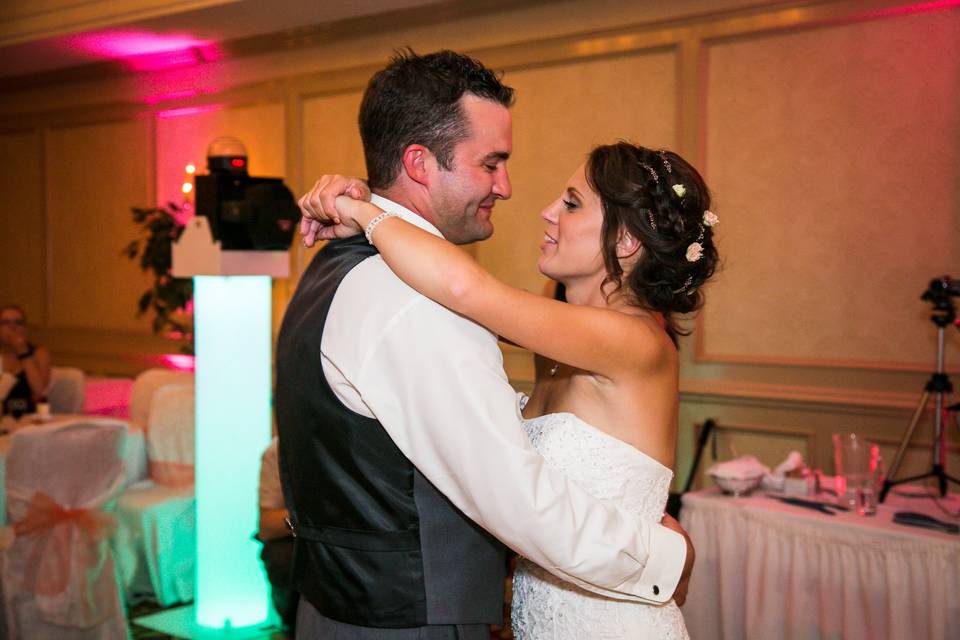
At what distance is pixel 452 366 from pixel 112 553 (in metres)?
3.05

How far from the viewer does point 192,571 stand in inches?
195

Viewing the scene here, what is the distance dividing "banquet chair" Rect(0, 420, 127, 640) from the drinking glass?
2.88 meters

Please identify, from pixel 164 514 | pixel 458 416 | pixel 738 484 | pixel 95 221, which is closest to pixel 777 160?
pixel 738 484

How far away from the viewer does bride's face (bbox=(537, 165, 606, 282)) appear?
1998 mm

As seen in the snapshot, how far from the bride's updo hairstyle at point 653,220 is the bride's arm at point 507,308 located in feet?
0.57

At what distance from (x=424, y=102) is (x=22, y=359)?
18.1 ft

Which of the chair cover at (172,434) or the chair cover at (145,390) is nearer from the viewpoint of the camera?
the chair cover at (172,434)

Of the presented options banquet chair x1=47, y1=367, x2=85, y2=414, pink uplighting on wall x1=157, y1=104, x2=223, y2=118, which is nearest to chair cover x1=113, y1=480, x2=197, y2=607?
banquet chair x1=47, y1=367, x2=85, y2=414

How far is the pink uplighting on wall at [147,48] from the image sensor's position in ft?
21.8

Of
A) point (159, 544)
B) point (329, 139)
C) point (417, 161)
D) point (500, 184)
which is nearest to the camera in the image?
point (417, 161)

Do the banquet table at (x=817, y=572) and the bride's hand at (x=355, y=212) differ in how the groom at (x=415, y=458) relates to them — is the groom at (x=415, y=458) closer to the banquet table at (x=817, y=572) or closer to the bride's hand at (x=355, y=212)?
the bride's hand at (x=355, y=212)

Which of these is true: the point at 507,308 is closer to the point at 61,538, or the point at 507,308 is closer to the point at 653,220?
the point at 653,220

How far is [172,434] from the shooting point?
5.09 metres

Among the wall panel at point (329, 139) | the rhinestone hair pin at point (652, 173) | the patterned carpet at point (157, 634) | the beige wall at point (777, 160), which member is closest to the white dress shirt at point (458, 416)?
the rhinestone hair pin at point (652, 173)
